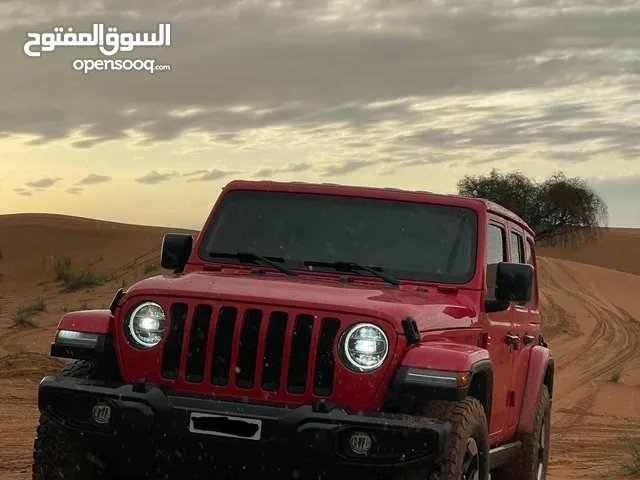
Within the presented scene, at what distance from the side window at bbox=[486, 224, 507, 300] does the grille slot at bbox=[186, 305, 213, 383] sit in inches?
78.4

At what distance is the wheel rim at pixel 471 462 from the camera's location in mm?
5321

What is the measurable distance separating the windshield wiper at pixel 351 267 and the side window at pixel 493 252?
2.48ft

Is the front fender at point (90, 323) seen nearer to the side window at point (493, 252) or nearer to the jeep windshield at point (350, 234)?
the jeep windshield at point (350, 234)

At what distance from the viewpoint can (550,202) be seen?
149 ft

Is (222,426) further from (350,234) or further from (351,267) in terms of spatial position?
(350,234)

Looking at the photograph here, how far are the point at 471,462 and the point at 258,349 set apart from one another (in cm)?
119

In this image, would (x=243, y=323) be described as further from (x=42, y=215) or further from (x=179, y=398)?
(x=42, y=215)

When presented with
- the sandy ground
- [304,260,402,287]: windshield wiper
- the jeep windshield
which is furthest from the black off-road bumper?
the sandy ground

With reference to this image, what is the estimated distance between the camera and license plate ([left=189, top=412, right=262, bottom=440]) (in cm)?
500

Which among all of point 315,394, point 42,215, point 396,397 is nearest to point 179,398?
point 315,394

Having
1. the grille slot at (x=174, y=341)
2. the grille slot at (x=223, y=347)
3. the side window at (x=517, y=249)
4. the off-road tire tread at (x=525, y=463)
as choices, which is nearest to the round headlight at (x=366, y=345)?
the grille slot at (x=223, y=347)

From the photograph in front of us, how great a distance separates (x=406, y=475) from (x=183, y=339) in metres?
1.18

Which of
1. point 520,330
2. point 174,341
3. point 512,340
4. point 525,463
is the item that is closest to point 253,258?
point 174,341

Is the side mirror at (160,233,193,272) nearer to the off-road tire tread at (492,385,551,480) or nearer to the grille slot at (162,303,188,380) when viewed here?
the grille slot at (162,303,188,380)
